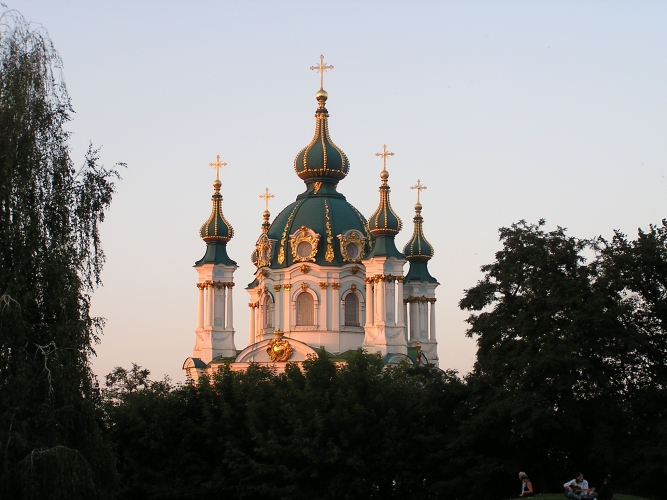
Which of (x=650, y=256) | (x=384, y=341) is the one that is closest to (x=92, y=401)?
(x=650, y=256)

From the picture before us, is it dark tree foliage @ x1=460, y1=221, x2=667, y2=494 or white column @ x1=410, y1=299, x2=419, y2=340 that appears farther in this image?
white column @ x1=410, y1=299, x2=419, y2=340

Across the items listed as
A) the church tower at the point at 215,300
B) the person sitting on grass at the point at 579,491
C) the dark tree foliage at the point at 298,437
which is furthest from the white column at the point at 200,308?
the person sitting on grass at the point at 579,491

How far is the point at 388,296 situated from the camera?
49.8m

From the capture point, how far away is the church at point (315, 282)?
163 feet

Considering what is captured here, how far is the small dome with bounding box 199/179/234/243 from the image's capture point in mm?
54781

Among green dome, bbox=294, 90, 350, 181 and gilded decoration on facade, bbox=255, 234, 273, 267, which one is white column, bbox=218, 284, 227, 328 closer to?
gilded decoration on facade, bbox=255, 234, 273, 267

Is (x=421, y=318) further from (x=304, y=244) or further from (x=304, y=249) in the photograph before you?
(x=304, y=244)

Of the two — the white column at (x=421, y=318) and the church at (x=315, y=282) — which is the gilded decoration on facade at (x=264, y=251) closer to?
the church at (x=315, y=282)

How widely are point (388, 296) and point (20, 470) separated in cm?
3003

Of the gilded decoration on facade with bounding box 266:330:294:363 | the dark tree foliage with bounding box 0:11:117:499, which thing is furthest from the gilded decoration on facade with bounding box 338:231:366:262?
the dark tree foliage with bounding box 0:11:117:499

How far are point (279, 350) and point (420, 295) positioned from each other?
34.1ft

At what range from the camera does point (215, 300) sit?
54188 millimetres

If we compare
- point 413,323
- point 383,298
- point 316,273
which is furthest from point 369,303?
point 413,323

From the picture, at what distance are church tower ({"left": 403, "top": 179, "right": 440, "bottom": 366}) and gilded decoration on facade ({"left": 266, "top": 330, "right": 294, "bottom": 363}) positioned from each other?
8.68 m
